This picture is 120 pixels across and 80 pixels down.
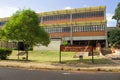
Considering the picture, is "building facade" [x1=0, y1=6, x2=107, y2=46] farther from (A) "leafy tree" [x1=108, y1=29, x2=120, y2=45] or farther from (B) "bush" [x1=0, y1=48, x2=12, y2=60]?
(B) "bush" [x1=0, y1=48, x2=12, y2=60]

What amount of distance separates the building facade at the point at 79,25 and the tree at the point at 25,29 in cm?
3690

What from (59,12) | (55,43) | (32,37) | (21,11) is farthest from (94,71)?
(59,12)

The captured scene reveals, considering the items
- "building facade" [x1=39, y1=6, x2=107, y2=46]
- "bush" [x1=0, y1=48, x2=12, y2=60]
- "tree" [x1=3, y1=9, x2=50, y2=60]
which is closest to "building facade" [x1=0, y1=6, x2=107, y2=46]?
"building facade" [x1=39, y1=6, x2=107, y2=46]

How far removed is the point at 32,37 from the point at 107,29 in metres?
43.9

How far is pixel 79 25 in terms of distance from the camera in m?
72.4

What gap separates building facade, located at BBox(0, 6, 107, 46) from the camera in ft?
231

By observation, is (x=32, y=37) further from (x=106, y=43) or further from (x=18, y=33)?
(x=106, y=43)

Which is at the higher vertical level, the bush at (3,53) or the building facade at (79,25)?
the building facade at (79,25)

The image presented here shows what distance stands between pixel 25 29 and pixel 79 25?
43354 mm

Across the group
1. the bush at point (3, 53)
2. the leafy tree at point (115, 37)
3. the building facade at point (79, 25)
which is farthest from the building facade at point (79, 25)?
the bush at point (3, 53)

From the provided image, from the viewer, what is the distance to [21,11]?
104 ft

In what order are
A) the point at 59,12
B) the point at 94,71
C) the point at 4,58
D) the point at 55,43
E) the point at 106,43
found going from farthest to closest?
the point at 59,12 < the point at 106,43 < the point at 55,43 < the point at 4,58 < the point at 94,71

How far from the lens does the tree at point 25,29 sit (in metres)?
30.2

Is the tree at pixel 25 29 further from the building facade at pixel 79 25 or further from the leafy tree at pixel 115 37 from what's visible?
the building facade at pixel 79 25
